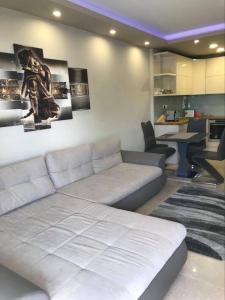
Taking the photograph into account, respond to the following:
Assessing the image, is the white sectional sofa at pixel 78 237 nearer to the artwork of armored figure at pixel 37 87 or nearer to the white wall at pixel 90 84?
the white wall at pixel 90 84

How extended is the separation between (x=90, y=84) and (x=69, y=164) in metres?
1.40

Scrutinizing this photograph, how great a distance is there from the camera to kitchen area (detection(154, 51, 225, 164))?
530 centimetres

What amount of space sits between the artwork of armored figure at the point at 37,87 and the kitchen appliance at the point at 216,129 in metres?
4.35

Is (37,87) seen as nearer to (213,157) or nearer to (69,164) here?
(69,164)

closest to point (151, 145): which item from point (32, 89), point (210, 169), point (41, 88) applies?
point (210, 169)

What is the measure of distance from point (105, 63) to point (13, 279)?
3480 millimetres

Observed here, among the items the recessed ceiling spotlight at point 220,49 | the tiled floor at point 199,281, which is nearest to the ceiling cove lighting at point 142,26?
the recessed ceiling spotlight at point 220,49

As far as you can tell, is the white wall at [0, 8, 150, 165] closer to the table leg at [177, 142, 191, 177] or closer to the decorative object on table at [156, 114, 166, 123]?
the decorative object on table at [156, 114, 166, 123]

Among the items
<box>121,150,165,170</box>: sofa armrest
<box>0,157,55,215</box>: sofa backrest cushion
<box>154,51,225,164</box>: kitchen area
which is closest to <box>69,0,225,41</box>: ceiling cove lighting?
<box>154,51,225,164</box>: kitchen area

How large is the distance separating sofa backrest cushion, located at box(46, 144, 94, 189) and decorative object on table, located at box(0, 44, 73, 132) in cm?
45

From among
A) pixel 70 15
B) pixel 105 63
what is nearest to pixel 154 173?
pixel 105 63

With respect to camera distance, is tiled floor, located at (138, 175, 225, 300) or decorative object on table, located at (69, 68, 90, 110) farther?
decorative object on table, located at (69, 68, 90, 110)

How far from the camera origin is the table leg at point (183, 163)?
4.21m

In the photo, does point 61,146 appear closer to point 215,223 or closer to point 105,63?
point 105,63
